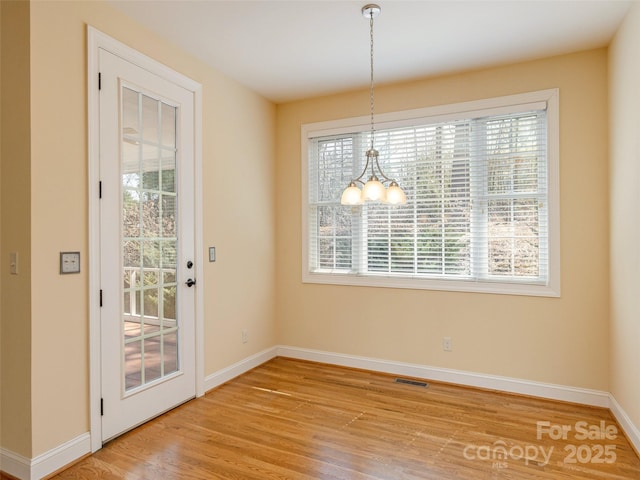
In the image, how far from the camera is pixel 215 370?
3.59 metres

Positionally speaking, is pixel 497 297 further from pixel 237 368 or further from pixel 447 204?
pixel 237 368

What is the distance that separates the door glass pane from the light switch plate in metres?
0.34

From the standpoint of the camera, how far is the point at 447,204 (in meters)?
3.70

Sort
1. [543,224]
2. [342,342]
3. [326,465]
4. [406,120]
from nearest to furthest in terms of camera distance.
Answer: [326,465]
[543,224]
[406,120]
[342,342]

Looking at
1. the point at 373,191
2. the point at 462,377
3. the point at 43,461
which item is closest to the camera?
the point at 43,461

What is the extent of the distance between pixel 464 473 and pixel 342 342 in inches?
78.4

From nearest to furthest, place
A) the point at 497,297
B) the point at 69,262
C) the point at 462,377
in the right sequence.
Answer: the point at 69,262
the point at 497,297
the point at 462,377

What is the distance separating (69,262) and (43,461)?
1102 mm

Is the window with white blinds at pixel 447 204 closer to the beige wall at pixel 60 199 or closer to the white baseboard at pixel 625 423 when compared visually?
the white baseboard at pixel 625 423
